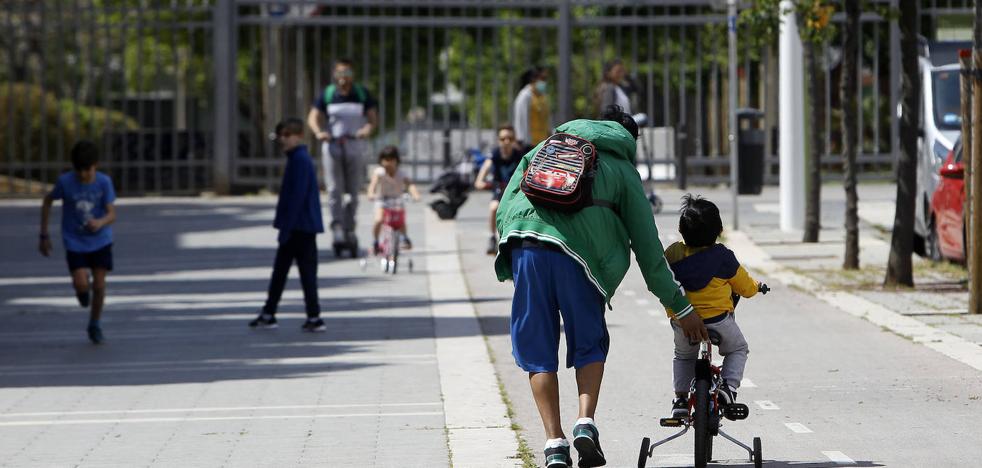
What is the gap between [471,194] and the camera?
2902 cm

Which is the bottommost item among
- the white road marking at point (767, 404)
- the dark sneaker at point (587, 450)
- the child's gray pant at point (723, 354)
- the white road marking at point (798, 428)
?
the white road marking at point (767, 404)

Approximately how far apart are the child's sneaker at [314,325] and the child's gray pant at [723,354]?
6.05 meters

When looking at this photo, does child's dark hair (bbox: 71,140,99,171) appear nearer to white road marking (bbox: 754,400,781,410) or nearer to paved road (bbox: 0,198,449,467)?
paved road (bbox: 0,198,449,467)

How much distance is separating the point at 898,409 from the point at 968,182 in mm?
4354

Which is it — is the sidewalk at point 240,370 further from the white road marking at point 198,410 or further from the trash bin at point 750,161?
the trash bin at point 750,161

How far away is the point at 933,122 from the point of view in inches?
704

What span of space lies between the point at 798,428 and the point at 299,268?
19.4ft

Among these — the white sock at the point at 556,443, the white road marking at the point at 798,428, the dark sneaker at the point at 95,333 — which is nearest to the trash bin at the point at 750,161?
the dark sneaker at the point at 95,333

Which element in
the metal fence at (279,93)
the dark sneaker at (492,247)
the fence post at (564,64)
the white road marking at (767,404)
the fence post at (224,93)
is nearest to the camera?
the white road marking at (767,404)

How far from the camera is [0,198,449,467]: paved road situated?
8.76m

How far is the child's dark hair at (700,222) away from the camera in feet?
24.9

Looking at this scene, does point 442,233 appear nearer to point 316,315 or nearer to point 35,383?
point 316,315

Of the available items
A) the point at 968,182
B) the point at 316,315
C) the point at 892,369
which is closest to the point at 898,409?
the point at 892,369

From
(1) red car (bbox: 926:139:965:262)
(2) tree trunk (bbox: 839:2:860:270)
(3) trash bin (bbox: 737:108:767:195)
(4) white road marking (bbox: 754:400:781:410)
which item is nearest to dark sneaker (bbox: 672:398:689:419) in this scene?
(4) white road marking (bbox: 754:400:781:410)
